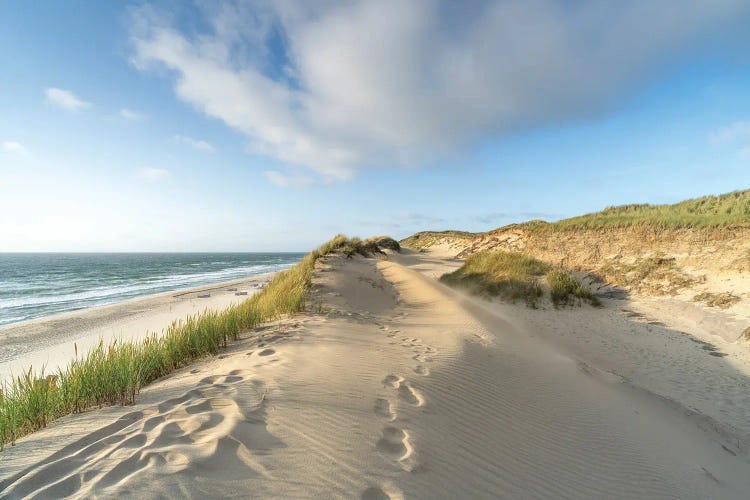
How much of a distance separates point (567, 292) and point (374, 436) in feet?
39.5

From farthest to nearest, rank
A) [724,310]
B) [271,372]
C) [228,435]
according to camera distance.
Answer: [724,310] < [271,372] < [228,435]

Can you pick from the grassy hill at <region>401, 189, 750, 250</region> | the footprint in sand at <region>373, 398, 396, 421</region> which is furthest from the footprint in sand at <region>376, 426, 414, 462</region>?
the grassy hill at <region>401, 189, 750, 250</region>

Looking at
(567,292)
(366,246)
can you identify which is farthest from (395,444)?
(366,246)

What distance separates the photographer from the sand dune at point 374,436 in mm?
2039

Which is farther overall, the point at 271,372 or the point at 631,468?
the point at 271,372

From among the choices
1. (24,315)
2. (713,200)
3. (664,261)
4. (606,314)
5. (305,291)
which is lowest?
(24,315)

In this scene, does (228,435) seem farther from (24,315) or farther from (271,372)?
(24,315)

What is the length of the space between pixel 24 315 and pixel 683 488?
22095mm

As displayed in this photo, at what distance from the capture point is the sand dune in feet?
6.69

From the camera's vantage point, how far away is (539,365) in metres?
6.43

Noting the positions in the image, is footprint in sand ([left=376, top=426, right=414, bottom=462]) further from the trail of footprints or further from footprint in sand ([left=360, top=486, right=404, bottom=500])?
footprint in sand ([left=360, top=486, right=404, bottom=500])

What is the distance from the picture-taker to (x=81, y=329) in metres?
11.2

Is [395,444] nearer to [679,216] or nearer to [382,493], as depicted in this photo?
[382,493]

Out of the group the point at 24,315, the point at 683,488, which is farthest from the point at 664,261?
the point at 24,315
